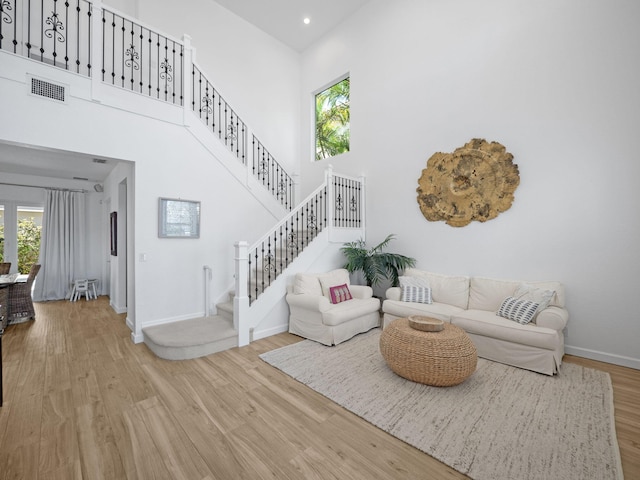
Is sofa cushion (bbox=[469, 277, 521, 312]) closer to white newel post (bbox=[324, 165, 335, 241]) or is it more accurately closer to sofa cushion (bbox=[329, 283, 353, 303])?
sofa cushion (bbox=[329, 283, 353, 303])

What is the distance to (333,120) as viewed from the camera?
22.8 ft

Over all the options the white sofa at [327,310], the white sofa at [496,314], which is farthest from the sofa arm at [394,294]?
the white sofa at [327,310]

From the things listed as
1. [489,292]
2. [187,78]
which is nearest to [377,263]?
[489,292]

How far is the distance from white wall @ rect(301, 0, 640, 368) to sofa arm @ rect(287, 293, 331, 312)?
2.08 metres

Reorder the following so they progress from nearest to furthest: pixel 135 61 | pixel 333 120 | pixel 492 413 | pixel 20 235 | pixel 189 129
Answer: pixel 492 413, pixel 189 129, pixel 135 61, pixel 333 120, pixel 20 235

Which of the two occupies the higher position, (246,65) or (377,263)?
(246,65)

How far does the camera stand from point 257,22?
21.6 ft

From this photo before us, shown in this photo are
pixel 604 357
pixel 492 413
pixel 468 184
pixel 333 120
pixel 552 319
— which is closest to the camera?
pixel 492 413

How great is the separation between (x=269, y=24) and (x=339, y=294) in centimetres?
654

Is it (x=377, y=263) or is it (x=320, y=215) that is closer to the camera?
(x=377, y=263)

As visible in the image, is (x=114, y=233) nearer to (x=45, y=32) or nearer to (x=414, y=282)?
(x=45, y=32)

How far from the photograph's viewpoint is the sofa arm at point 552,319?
10.0 ft

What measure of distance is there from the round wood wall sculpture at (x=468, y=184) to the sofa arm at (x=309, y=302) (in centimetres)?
239

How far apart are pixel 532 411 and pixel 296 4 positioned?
7832 millimetres
